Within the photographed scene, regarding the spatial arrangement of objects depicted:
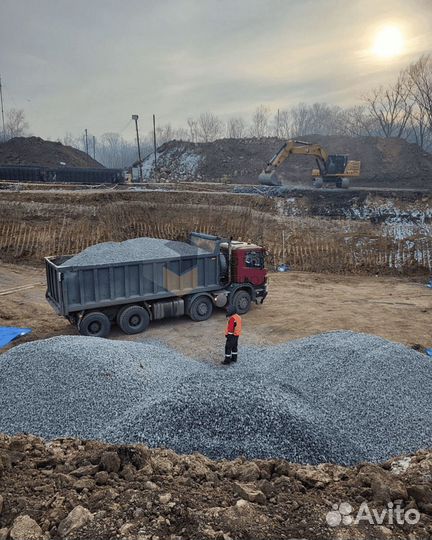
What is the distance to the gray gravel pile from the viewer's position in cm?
1150

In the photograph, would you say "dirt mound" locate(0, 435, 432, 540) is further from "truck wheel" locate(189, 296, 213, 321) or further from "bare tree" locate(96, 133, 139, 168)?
"bare tree" locate(96, 133, 139, 168)

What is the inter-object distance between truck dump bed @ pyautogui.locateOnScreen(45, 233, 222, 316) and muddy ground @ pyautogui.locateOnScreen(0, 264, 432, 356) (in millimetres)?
1176

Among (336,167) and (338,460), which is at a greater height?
Result: (336,167)

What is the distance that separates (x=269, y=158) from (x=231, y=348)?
1443 inches

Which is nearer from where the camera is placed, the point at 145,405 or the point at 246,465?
the point at 246,465

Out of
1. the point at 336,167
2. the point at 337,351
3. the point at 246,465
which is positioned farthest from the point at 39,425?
the point at 336,167

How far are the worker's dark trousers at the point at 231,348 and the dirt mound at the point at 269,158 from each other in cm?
2884

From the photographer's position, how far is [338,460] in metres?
5.51

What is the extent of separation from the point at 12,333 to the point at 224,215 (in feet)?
50.8

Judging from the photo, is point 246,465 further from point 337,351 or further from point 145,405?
point 337,351

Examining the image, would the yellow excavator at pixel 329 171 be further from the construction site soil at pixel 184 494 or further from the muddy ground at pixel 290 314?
the construction site soil at pixel 184 494

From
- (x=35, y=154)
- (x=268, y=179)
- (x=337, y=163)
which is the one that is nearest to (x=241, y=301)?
(x=268, y=179)

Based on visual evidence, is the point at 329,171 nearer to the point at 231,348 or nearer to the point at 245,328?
the point at 245,328

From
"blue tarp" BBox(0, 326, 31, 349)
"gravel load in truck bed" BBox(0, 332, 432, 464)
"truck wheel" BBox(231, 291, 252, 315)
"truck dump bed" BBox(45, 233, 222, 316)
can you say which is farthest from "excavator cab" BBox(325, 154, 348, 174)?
"blue tarp" BBox(0, 326, 31, 349)
